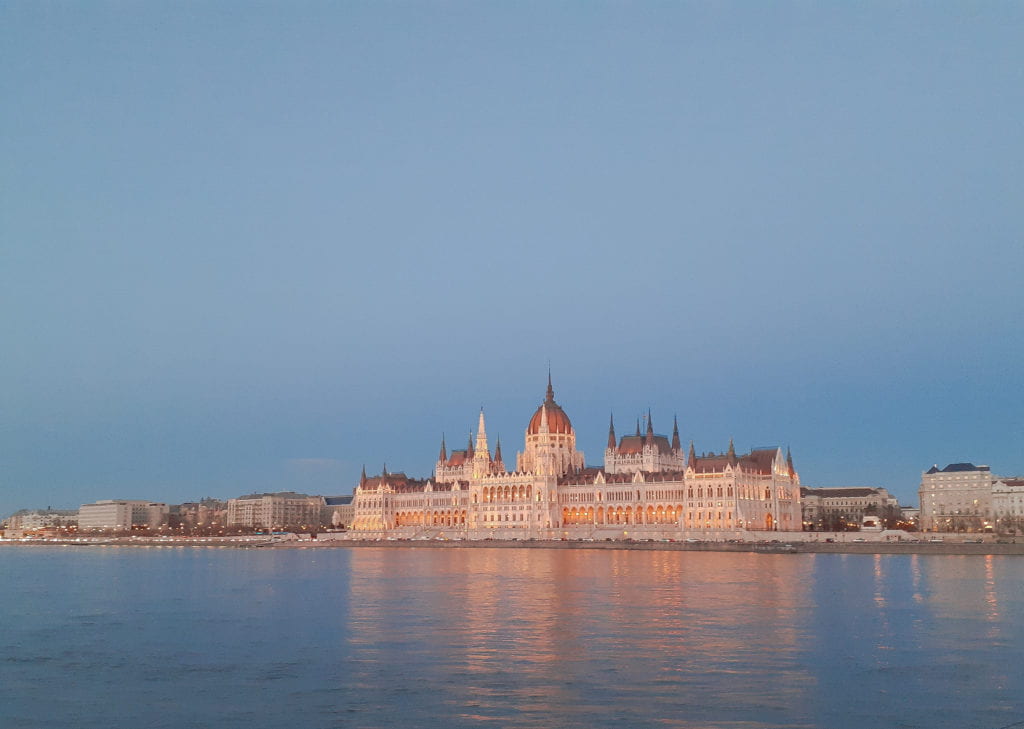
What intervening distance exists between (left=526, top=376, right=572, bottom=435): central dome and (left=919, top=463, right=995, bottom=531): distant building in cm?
4297

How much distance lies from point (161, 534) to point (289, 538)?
50422mm

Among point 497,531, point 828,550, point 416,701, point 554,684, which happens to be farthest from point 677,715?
point 497,531

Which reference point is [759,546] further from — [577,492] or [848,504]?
[848,504]

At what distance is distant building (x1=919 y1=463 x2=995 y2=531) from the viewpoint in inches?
4631

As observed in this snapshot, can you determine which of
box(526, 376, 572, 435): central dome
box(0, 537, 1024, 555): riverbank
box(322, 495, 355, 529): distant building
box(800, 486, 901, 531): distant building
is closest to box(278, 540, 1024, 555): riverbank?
box(0, 537, 1024, 555): riverbank

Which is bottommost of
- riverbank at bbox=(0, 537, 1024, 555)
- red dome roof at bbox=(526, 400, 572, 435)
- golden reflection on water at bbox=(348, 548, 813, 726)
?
riverbank at bbox=(0, 537, 1024, 555)

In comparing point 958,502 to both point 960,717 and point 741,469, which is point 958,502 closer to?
point 741,469

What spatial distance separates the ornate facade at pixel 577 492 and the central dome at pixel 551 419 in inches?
6.7

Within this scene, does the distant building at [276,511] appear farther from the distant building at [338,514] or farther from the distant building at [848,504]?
the distant building at [848,504]

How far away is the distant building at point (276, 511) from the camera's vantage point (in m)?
189

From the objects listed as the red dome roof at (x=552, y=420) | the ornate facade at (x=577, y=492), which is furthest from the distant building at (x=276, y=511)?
the red dome roof at (x=552, y=420)

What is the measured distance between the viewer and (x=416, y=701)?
21.8 meters

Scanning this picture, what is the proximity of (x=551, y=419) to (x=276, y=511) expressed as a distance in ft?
256

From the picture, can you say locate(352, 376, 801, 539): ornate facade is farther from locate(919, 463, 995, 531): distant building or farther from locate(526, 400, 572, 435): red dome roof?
locate(919, 463, 995, 531): distant building
